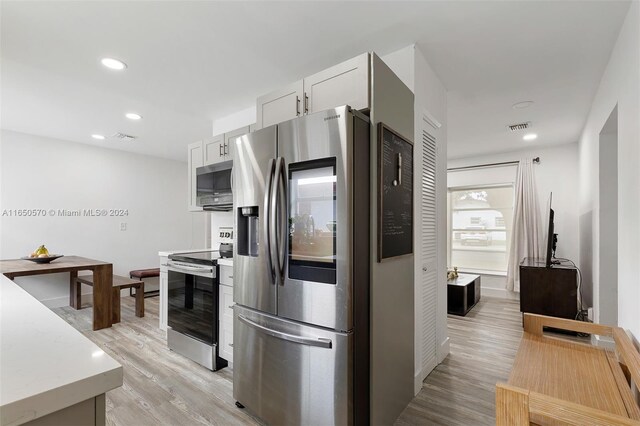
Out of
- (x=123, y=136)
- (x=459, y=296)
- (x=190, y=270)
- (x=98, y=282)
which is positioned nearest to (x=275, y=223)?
(x=190, y=270)

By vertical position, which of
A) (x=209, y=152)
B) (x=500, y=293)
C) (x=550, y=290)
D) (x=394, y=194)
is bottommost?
(x=500, y=293)

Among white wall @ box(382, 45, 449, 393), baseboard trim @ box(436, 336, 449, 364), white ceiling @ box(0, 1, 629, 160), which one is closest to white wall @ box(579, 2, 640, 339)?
white ceiling @ box(0, 1, 629, 160)

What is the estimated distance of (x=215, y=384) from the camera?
8.09 feet

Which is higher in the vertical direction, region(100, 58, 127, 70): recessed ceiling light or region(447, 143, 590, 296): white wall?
region(100, 58, 127, 70): recessed ceiling light

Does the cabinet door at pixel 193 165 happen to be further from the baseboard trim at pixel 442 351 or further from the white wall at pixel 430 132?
the baseboard trim at pixel 442 351

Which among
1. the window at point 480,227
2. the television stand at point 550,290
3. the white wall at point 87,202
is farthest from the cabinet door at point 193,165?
the window at point 480,227

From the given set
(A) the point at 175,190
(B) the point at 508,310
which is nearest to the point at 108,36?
(A) the point at 175,190

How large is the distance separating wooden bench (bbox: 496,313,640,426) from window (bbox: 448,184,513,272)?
420 cm

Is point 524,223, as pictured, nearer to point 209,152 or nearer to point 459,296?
point 459,296

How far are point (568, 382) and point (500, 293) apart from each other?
4.63 metres

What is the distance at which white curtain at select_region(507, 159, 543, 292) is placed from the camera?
499 centimetres

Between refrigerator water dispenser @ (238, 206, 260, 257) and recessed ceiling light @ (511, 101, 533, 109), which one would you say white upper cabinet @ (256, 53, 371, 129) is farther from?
recessed ceiling light @ (511, 101, 533, 109)

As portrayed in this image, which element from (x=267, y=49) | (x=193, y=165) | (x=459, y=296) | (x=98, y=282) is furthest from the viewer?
(x=459, y=296)

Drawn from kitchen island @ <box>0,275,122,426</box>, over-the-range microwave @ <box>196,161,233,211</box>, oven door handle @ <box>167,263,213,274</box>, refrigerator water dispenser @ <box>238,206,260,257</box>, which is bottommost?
oven door handle @ <box>167,263,213,274</box>
